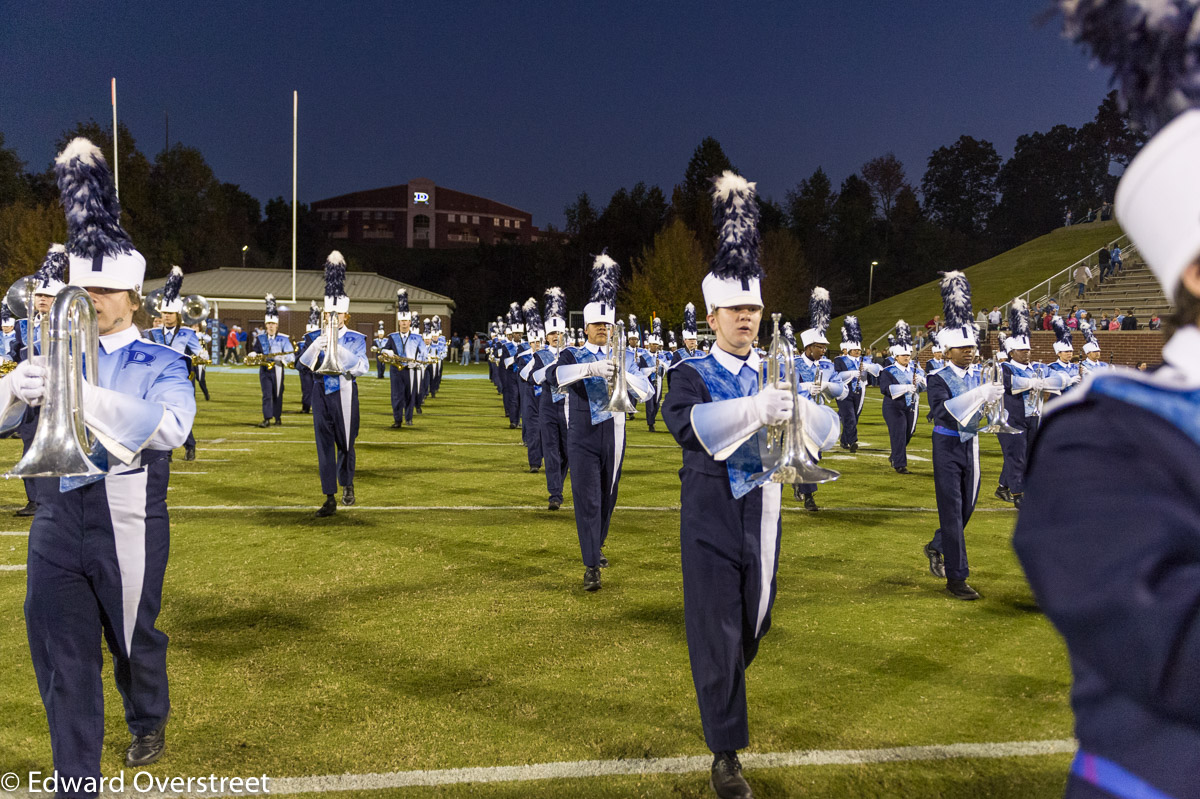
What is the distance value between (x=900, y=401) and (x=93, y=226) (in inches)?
466

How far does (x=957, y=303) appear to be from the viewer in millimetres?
7191

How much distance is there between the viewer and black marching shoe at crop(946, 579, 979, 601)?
602cm

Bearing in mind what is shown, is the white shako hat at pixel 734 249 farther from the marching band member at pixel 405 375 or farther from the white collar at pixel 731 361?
the marching band member at pixel 405 375

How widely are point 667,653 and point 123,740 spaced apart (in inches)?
106

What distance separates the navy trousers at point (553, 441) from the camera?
9.09 meters

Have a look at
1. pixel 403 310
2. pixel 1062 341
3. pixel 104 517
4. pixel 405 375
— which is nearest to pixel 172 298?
pixel 405 375

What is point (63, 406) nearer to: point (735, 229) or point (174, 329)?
point (735, 229)

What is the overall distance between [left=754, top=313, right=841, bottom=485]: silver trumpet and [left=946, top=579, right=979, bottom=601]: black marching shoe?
11.4 ft

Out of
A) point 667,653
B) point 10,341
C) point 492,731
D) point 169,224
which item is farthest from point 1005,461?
point 169,224

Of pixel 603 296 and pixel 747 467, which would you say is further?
pixel 603 296

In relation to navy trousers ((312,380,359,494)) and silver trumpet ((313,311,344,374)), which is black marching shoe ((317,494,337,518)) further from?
silver trumpet ((313,311,344,374))

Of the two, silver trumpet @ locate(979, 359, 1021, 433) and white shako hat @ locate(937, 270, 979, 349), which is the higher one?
white shako hat @ locate(937, 270, 979, 349)

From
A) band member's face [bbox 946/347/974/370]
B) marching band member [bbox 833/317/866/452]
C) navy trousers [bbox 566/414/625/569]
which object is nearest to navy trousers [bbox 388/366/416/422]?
marching band member [bbox 833/317/866/452]

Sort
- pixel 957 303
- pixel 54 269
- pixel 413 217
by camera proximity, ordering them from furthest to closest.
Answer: pixel 413 217 < pixel 54 269 < pixel 957 303
